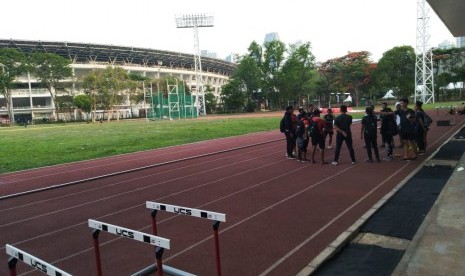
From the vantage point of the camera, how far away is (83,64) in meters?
79.4

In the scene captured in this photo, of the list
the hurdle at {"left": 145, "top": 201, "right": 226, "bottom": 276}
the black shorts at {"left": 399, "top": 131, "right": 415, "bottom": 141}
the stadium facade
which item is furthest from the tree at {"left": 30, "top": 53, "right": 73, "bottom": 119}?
the hurdle at {"left": 145, "top": 201, "right": 226, "bottom": 276}

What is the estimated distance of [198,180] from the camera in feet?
35.7

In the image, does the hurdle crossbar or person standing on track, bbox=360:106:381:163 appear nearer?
the hurdle crossbar

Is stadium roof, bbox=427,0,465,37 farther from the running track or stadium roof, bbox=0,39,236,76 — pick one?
stadium roof, bbox=0,39,236,76

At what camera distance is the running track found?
5.35 metres

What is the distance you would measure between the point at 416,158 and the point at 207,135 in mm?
15401

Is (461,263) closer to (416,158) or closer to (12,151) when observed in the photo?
(416,158)

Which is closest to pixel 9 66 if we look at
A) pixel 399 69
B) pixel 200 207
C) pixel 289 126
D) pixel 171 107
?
pixel 171 107

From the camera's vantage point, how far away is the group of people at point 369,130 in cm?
1159

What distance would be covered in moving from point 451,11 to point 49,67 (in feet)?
210

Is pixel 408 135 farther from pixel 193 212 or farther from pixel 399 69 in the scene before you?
pixel 399 69

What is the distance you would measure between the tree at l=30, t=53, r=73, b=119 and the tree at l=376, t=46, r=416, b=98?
52.7m

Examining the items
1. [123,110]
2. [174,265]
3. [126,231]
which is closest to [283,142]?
[174,265]

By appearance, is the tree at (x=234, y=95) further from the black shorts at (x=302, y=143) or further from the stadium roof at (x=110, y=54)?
the black shorts at (x=302, y=143)
